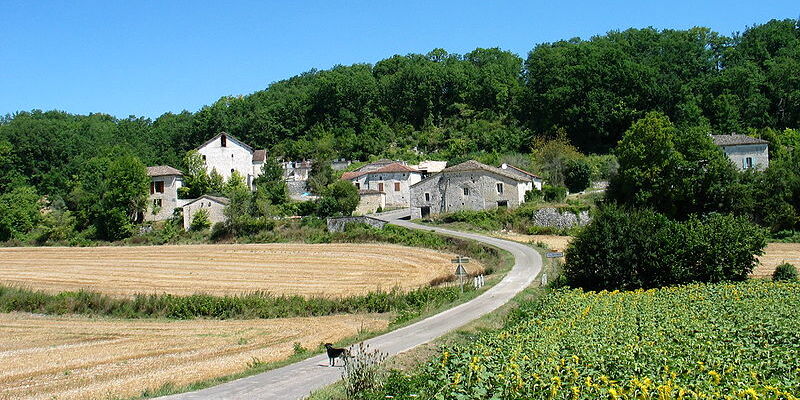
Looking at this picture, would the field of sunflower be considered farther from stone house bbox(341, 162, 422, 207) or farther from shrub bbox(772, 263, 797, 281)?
stone house bbox(341, 162, 422, 207)

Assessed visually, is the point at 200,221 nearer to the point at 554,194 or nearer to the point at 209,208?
the point at 209,208

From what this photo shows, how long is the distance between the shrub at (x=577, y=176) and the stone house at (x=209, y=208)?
33017 millimetres

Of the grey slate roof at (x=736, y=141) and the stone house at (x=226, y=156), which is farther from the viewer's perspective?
the stone house at (x=226, y=156)

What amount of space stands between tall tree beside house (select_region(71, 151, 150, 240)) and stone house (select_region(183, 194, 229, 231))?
5.29 metres

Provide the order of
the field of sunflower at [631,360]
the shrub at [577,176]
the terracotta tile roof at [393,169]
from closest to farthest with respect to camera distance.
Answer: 1. the field of sunflower at [631,360]
2. the shrub at [577,176]
3. the terracotta tile roof at [393,169]

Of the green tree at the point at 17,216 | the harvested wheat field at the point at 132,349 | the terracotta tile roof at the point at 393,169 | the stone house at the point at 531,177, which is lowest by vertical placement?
the harvested wheat field at the point at 132,349

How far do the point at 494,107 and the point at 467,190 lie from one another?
5117 centimetres

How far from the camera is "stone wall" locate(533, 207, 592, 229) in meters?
54.4

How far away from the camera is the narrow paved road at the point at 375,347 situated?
51.7 ft

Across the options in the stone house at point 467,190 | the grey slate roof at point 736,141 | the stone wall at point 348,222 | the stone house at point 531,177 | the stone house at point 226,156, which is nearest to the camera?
the stone wall at point 348,222

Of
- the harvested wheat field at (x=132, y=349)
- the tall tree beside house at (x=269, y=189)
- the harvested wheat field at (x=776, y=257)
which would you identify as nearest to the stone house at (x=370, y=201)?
the tall tree beside house at (x=269, y=189)

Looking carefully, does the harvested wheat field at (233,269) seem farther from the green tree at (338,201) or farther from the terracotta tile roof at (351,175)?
the terracotta tile roof at (351,175)

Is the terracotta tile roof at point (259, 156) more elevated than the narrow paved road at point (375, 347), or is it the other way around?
the terracotta tile roof at point (259, 156)

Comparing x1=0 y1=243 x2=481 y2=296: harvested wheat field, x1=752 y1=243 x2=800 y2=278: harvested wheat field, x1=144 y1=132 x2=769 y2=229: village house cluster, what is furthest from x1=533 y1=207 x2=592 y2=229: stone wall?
x1=752 y1=243 x2=800 y2=278: harvested wheat field
